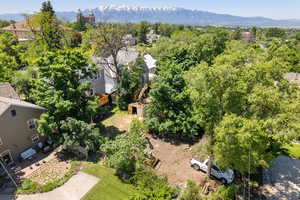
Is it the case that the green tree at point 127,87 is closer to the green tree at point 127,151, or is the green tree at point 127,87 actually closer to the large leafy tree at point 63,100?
the large leafy tree at point 63,100

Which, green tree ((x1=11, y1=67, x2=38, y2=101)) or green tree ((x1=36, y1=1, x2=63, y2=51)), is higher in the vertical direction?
green tree ((x1=36, y1=1, x2=63, y2=51))

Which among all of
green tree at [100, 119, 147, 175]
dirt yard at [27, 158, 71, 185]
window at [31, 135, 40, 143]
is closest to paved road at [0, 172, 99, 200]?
dirt yard at [27, 158, 71, 185]

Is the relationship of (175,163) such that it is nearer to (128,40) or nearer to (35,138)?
(35,138)

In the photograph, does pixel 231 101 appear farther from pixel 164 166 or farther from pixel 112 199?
pixel 112 199

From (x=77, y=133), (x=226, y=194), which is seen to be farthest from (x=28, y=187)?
(x=226, y=194)

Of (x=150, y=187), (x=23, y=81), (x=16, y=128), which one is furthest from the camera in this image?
(x=23, y=81)

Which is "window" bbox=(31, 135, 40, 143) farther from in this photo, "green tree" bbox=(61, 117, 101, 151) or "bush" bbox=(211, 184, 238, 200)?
"bush" bbox=(211, 184, 238, 200)
